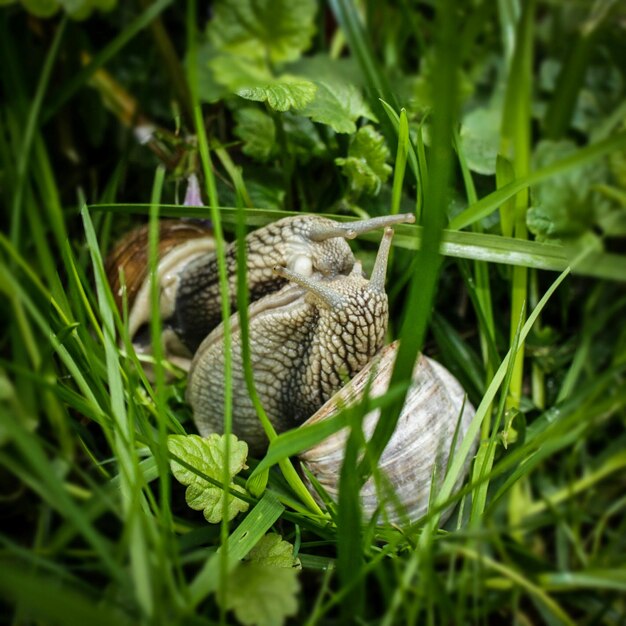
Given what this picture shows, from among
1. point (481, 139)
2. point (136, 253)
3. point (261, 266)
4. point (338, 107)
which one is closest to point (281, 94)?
point (338, 107)

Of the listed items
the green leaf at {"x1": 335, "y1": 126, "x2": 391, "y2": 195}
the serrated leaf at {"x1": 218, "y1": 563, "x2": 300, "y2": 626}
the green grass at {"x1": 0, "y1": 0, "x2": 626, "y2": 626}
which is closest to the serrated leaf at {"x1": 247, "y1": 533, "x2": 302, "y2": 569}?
the green grass at {"x1": 0, "y1": 0, "x2": 626, "y2": 626}

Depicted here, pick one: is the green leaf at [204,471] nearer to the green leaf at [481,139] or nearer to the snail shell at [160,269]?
the snail shell at [160,269]

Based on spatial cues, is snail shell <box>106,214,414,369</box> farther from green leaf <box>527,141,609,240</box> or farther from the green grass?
green leaf <box>527,141,609,240</box>

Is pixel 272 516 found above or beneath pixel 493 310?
beneath

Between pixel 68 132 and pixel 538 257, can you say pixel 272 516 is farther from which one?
pixel 68 132

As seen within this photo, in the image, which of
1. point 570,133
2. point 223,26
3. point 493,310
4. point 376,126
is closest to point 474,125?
point 570,133

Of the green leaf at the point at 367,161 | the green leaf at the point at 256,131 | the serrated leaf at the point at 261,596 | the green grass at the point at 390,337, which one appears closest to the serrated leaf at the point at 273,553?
the green grass at the point at 390,337
